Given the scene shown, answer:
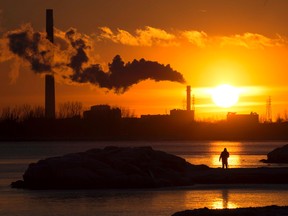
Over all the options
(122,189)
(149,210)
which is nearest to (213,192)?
(122,189)

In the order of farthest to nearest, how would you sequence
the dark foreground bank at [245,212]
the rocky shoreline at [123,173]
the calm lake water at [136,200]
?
the rocky shoreline at [123,173] → the calm lake water at [136,200] → the dark foreground bank at [245,212]

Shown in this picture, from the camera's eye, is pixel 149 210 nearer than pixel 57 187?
Yes

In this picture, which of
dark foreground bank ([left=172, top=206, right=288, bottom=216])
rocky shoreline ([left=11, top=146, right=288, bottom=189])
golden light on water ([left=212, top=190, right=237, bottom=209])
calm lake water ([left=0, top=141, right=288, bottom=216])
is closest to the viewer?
dark foreground bank ([left=172, top=206, right=288, bottom=216])

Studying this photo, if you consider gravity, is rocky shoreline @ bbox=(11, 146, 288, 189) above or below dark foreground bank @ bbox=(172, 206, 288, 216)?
above

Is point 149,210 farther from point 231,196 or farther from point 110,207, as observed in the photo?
point 231,196

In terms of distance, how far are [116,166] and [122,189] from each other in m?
1.63

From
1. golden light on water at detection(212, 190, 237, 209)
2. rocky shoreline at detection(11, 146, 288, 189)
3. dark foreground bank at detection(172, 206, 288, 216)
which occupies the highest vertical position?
rocky shoreline at detection(11, 146, 288, 189)

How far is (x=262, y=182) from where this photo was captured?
5316 cm

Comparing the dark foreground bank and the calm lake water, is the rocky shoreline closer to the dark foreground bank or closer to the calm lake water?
the calm lake water

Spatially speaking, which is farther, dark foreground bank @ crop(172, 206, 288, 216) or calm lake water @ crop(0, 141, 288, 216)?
calm lake water @ crop(0, 141, 288, 216)

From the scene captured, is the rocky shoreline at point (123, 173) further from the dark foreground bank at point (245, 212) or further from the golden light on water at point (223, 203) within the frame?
the dark foreground bank at point (245, 212)

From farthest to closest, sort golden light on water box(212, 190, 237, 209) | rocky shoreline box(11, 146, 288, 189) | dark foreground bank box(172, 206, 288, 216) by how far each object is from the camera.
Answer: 1. rocky shoreline box(11, 146, 288, 189)
2. golden light on water box(212, 190, 237, 209)
3. dark foreground bank box(172, 206, 288, 216)

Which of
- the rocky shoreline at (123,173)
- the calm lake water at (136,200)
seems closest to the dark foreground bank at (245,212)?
the calm lake water at (136,200)

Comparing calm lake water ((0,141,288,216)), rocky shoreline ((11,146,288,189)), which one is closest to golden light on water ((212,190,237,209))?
calm lake water ((0,141,288,216))
